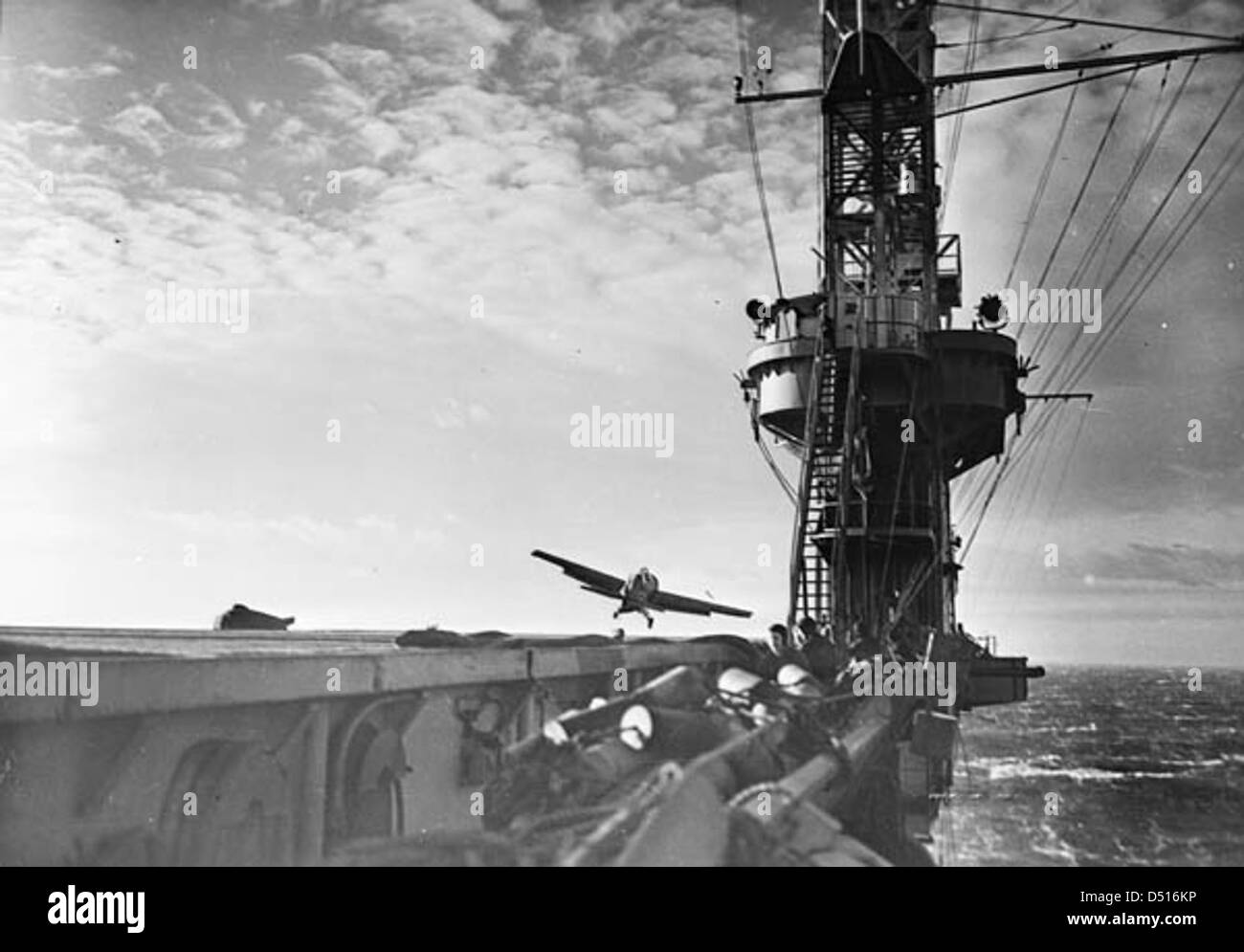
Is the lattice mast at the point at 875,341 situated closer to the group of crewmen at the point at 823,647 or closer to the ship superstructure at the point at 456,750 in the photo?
the group of crewmen at the point at 823,647

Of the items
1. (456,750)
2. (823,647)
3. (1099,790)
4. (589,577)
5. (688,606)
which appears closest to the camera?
(456,750)

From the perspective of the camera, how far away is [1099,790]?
5266 centimetres

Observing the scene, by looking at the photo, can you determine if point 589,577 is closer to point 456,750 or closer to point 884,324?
point 456,750

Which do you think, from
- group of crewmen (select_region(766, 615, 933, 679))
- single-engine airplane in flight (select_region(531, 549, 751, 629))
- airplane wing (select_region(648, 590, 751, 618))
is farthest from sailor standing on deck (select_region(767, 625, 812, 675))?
single-engine airplane in flight (select_region(531, 549, 751, 629))

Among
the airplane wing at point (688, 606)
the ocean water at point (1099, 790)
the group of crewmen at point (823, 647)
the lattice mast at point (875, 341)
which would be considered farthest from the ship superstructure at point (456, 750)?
the lattice mast at point (875, 341)

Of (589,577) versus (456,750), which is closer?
(456,750)

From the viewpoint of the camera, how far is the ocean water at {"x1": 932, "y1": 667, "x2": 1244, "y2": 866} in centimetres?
3534

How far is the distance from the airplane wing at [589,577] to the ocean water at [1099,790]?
15.3 feet

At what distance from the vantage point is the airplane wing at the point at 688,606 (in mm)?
10630

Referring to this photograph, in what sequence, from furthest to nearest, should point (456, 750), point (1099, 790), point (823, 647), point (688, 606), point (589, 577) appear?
point (1099, 790) < point (823, 647) < point (688, 606) < point (589, 577) < point (456, 750)

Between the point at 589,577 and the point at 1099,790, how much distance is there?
51.1m

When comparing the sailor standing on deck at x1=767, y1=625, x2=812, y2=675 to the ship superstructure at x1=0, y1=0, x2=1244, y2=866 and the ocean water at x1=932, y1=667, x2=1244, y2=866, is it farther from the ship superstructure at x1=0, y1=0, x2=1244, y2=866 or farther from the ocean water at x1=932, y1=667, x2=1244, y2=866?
the ocean water at x1=932, y1=667, x2=1244, y2=866

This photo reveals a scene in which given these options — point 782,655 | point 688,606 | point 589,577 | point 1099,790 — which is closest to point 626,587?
point 589,577
